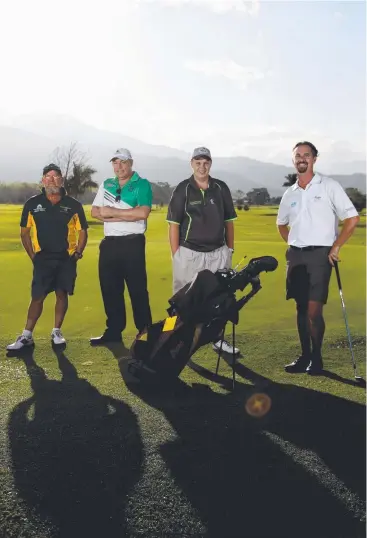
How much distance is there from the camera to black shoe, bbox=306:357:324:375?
4930 mm

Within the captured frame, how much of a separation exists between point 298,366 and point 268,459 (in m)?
1.79

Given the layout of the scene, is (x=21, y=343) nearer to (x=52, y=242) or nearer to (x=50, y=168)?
(x=52, y=242)

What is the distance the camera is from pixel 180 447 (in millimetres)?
3441

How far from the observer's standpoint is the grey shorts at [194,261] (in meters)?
5.13

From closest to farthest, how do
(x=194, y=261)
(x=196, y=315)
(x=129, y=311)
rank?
(x=196, y=315) < (x=194, y=261) < (x=129, y=311)

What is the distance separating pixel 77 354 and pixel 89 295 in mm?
1497

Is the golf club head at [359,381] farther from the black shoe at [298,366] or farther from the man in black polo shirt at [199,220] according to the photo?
the man in black polo shirt at [199,220]

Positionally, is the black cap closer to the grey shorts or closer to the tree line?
the tree line

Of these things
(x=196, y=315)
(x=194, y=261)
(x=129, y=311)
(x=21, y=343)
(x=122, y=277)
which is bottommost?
(x=21, y=343)

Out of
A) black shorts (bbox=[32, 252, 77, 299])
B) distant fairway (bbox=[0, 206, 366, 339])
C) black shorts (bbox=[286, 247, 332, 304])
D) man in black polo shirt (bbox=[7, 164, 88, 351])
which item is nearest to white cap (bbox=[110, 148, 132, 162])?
man in black polo shirt (bbox=[7, 164, 88, 351])

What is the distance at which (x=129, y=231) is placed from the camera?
5.28 metres

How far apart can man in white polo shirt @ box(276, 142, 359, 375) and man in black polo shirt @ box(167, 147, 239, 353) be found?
0.59 metres

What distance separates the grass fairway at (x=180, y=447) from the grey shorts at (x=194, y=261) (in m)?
0.83

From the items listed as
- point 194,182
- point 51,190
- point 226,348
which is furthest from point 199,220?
point 51,190
